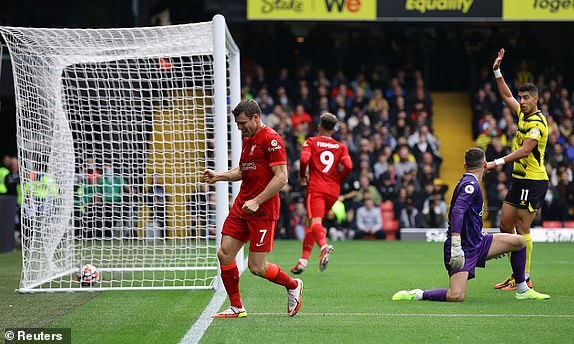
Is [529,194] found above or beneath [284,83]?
beneath

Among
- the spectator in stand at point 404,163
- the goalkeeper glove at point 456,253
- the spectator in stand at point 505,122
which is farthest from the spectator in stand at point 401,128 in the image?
the goalkeeper glove at point 456,253

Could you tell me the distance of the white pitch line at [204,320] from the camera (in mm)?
7484

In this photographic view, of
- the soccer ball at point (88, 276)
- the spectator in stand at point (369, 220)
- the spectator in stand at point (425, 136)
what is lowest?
the spectator in stand at point (369, 220)

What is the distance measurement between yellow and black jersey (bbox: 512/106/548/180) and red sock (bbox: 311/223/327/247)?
2.72m

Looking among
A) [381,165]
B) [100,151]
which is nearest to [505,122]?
[381,165]

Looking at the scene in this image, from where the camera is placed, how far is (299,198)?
2258 cm

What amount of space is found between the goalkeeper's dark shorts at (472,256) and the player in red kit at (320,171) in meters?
3.22

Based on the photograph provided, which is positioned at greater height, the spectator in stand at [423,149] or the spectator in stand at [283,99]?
the spectator in stand at [283,99]

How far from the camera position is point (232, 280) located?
8.68 meters

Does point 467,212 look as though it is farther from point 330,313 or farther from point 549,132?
point 549,132

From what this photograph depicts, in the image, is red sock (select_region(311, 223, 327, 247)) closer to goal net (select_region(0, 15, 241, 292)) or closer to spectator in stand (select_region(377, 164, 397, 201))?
goal net (select_region(0, 15, 241, 292))

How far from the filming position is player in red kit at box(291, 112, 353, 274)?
1273 centimetres

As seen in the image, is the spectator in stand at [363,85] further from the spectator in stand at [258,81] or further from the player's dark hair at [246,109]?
the player's dark hair at [246,109]

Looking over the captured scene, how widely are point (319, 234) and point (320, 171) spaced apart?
2.77 feet
